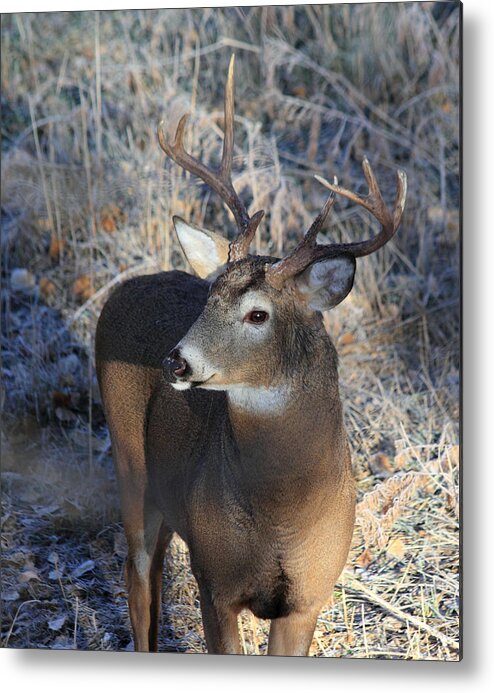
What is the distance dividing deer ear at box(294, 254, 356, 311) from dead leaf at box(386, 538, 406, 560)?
2.58ft

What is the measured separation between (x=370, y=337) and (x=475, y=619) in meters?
0.93

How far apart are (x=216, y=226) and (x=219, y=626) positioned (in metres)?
1.38

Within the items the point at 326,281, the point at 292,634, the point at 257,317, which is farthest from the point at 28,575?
the point at 326,281

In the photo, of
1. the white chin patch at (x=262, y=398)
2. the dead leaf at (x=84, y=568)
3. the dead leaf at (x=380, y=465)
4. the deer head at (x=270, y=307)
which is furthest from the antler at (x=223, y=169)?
the dead leaf at (x=84, y=568)

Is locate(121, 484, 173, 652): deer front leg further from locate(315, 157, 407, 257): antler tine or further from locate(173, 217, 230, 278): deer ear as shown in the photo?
locate(315, 157, 407, 257): antler tine

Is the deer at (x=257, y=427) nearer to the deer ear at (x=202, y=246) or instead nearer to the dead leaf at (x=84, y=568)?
the deer ear at (x=202, y=246)

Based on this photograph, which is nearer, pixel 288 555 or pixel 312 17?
pixel 288 555

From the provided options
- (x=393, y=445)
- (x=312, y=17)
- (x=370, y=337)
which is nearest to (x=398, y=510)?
(x=393, y=445)

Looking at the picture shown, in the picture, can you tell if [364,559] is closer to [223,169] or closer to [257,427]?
[257,427]

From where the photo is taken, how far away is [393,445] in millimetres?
3811

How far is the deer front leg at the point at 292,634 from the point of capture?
330 cm

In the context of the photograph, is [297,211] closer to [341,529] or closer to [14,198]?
[14,198]

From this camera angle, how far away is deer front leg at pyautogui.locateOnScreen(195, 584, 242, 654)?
128 inches

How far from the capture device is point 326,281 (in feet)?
10.0
